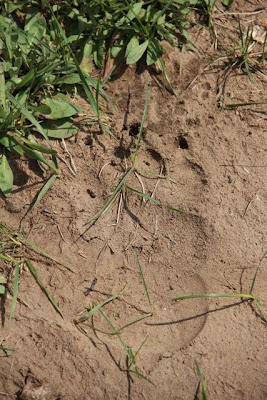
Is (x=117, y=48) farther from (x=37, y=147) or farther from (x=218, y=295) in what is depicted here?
(x=218, y=295)

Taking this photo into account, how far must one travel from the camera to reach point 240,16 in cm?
314

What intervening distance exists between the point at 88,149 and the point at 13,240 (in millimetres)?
582

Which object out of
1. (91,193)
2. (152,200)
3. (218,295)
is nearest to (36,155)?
(91,193)

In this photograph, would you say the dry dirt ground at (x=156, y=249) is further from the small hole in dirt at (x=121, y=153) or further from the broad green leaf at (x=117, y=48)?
the broad green leaf at (x=117, y=48)

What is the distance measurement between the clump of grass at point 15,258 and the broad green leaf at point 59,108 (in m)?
0.60

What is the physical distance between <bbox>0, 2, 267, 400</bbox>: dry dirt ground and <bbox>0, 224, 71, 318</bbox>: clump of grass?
35 millimetres

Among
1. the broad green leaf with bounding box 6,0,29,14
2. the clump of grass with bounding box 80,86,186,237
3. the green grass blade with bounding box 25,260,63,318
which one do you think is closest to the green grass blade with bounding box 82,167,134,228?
the clump of grass with bounding box 80,86,186,237

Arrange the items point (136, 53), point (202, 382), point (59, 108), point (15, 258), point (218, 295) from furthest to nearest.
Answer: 1. point (136, 53)
2. point (59, 108)
3. point (15, 258)
4. point (218, 295)
5. point (202, 382)

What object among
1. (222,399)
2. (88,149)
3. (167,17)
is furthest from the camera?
(167,17)

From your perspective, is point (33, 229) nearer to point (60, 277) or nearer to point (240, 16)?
point (60, 277)

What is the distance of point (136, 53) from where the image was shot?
9.67ft

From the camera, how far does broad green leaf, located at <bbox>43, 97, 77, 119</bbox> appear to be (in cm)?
282

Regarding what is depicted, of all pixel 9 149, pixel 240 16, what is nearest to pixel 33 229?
pixel 9 149

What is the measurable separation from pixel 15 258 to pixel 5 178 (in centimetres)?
39
